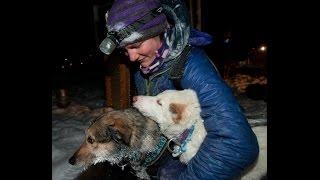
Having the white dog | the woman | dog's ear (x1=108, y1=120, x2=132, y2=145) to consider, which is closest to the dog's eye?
dog's ear (x1=108, y1=120, x2=132, y2=145)

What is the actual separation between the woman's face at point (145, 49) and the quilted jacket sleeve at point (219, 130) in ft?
1.12

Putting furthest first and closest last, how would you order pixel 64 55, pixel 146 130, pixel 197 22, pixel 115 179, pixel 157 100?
pixel 64 55 → pixel 197 22 → pixel 115 179 → pixel 146 130 → pixel 157 100

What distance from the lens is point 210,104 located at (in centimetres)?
246

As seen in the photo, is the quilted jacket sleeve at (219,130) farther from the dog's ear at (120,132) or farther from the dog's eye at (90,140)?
the dog's eye at (90,140)

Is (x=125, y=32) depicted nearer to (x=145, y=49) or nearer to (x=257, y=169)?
(x=145, y=49)

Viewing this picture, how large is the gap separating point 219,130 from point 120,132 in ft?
3.60

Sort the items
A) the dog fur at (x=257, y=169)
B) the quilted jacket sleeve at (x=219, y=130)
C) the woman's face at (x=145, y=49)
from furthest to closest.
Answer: the dog fur at (x=257, y=169) → the woman's face at (x=145, y=49) → the quilted jacket sleeve at (x=219, y=130)

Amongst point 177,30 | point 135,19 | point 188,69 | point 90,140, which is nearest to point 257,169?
point 188,69

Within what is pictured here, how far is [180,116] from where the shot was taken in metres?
2.85

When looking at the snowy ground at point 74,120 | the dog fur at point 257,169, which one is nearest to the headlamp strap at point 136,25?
the dog fur at point 257,169

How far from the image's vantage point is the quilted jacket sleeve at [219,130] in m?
2.37
